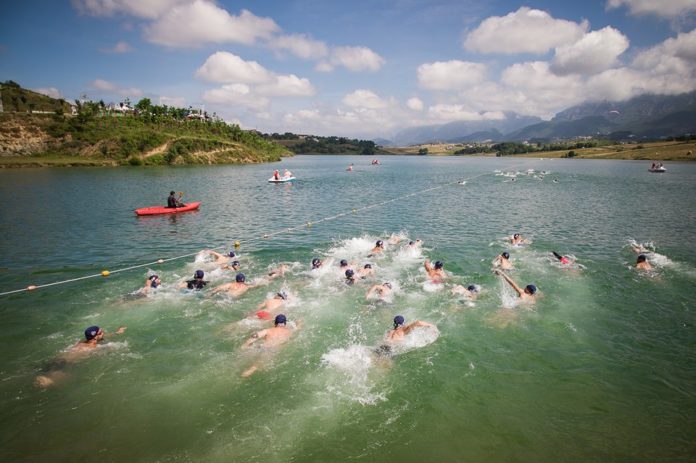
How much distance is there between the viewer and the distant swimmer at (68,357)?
11.7 metres

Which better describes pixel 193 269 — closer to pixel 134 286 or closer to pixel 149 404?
pixel 134 286

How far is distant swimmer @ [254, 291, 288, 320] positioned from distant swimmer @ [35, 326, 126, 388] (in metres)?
5.98

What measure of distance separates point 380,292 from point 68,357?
42.2 ft

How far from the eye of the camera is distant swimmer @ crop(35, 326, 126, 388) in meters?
11.7

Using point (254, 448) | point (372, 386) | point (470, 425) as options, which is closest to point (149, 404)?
point (254, 448)

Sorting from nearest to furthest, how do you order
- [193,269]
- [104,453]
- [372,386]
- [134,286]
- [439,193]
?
[104,453] → [372,386] → [134,286] → [193,269] → [439,193]

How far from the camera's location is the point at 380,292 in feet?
58.7

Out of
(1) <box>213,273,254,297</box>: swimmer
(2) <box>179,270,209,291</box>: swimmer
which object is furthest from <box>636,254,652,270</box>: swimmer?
(2) <box>179,270,209,291</box>: swimmer

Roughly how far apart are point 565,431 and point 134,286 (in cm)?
2016

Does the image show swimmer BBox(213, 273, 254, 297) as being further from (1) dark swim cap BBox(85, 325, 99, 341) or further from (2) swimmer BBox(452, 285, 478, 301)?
(2) swimmer BBox(452, 285, 478, 301)

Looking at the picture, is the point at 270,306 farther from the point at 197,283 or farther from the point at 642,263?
the point at 642,263

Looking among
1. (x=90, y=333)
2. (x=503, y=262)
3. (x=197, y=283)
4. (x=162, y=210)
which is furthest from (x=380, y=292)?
(x=162, y=210)

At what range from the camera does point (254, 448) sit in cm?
912

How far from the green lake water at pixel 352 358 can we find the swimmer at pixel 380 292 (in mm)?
609
